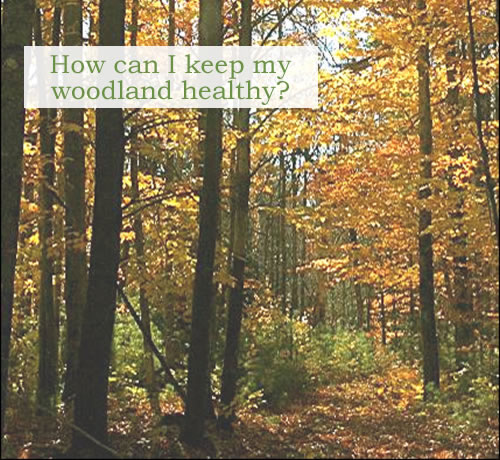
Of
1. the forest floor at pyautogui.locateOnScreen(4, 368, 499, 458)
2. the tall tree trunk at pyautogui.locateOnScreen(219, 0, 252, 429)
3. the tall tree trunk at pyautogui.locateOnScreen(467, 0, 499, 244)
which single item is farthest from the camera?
the tall tree trunk at pyautogui.locateOnScreen(219, 0, 252, 429)

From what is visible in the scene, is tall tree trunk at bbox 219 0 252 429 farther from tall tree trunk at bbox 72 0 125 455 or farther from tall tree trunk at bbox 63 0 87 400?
tall tree trunk at bbox 72 0 125 455

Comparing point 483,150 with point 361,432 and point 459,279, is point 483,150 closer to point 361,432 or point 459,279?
point 361,432

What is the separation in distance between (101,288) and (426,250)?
8266 millimetres

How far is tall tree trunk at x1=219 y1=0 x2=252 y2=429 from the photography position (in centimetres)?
1112

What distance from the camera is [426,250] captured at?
1402cm

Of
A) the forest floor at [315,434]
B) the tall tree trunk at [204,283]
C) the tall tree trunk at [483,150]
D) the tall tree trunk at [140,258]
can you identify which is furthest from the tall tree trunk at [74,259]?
the tall tree trunk at [483,150]

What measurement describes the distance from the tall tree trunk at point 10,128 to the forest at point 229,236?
0.02 meters

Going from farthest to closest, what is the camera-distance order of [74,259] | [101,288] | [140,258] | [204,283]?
[140,258]
[74,259]
[204,283]
[101,288]

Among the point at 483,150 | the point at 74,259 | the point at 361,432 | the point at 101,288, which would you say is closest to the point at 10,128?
the point at 101,288

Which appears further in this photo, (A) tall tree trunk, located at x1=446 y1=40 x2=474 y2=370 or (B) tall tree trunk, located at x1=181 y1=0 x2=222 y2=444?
(A) tall tree trunk, located at x1=446 y1=40 x2=474 y2=370

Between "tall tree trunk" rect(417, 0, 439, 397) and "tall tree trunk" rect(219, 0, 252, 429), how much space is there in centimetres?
407

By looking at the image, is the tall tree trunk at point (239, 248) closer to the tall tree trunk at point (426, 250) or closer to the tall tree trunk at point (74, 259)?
the tall tree trunk at point (74, 259)

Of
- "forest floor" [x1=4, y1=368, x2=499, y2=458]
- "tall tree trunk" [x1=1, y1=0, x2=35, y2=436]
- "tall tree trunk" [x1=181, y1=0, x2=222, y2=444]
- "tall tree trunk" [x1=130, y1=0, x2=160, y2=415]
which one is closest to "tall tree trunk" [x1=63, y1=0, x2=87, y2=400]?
"tall tree trunk" [x1=130, y1=0, x2=160, y2=415]

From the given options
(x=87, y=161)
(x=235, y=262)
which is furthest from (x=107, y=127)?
(x=87, y=161)
